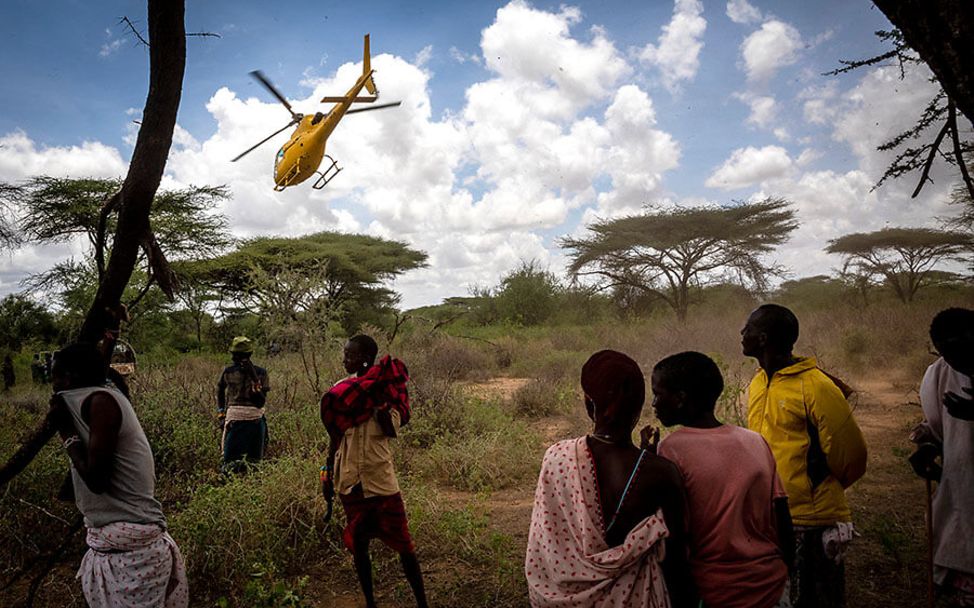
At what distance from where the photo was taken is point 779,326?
7.09 ft

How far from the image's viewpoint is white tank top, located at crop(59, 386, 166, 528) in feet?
7.25

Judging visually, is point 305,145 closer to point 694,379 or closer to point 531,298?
point 694,379

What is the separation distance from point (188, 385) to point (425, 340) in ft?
16.9

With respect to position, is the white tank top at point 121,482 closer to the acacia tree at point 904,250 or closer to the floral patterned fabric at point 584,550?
the floral patterned fabric at point 584,550

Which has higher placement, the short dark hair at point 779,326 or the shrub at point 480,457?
the short dark hair at point 779,326

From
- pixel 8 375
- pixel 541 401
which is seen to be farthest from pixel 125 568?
pixel 8 375

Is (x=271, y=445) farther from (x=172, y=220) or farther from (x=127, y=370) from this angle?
(x=172, y=220)

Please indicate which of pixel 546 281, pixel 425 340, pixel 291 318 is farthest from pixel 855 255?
pixel 291 318

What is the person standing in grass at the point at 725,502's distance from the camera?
5.40 feet

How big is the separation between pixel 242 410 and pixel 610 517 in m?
4.21

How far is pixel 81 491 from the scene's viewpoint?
7.45ft

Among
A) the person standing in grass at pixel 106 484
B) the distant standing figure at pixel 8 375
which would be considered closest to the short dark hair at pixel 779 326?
the person standing in grass at pixel 106 484

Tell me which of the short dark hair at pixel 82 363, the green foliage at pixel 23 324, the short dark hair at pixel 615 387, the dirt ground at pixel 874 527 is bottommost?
the dirt ground at pixel 874 527

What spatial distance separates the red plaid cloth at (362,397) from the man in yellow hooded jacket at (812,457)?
67.0 inches
